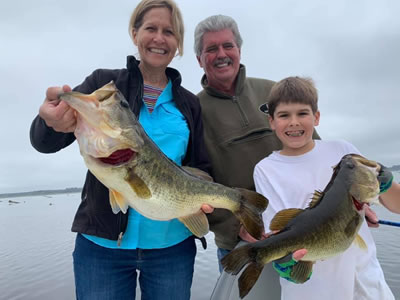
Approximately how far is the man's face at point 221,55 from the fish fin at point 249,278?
8.92ft

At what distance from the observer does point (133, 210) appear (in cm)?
288

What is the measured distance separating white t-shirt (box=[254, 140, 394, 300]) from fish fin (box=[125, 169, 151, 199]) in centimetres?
145

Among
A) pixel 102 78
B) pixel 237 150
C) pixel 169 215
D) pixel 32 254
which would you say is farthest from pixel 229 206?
pixel 32 254

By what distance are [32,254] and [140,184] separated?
17.7 meters

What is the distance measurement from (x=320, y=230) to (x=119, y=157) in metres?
1.65

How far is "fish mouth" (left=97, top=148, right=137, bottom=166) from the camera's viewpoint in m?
2.13

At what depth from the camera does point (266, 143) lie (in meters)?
4.08

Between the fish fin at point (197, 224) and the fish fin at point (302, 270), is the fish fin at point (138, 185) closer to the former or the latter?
the fish fin at point (197, 224)

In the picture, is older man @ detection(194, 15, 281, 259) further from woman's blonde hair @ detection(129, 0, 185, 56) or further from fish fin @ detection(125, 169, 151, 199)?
fish fin @ detection(125, 169, 151, 199)

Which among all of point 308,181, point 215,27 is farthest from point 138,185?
point 215,27

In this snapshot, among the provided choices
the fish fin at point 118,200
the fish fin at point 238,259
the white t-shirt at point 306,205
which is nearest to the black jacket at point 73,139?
the fish fin at point 118,200

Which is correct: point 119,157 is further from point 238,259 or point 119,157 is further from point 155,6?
point 155,6

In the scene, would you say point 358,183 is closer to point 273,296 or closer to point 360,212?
point 360,212

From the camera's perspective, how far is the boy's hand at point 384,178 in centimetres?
244
